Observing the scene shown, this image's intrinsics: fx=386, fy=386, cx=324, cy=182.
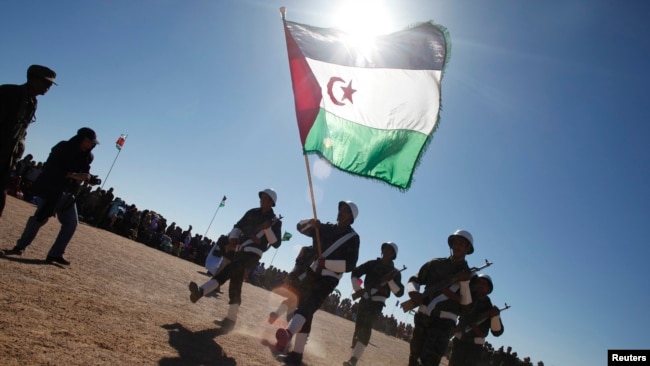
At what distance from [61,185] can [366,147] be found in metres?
4.67

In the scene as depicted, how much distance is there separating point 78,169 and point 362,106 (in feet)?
15.1

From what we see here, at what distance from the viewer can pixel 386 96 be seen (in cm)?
687

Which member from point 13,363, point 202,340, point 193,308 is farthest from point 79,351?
point 193,308

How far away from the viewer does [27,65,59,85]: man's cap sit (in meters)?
4.48

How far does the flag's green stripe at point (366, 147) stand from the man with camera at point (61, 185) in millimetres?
3394

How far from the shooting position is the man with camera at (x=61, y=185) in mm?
5555

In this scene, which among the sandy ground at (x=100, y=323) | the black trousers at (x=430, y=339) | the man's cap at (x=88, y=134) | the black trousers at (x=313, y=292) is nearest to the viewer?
the sandy ground at (x=100, y=323)

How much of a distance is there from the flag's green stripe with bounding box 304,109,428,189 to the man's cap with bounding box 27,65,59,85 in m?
3.46

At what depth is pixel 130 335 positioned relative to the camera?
370cm

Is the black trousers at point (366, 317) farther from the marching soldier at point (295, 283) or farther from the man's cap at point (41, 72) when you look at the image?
the man's cap at point (41, 72)

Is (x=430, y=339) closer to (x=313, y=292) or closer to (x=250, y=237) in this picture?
(x=313, y=292)

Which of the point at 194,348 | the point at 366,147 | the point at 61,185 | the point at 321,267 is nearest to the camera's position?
→ the point at 194,348

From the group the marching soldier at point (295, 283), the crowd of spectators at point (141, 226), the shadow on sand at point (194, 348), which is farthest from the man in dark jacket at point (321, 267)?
the crowd of spectators at point (141, 226)

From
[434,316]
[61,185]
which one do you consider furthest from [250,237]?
[434,316]
